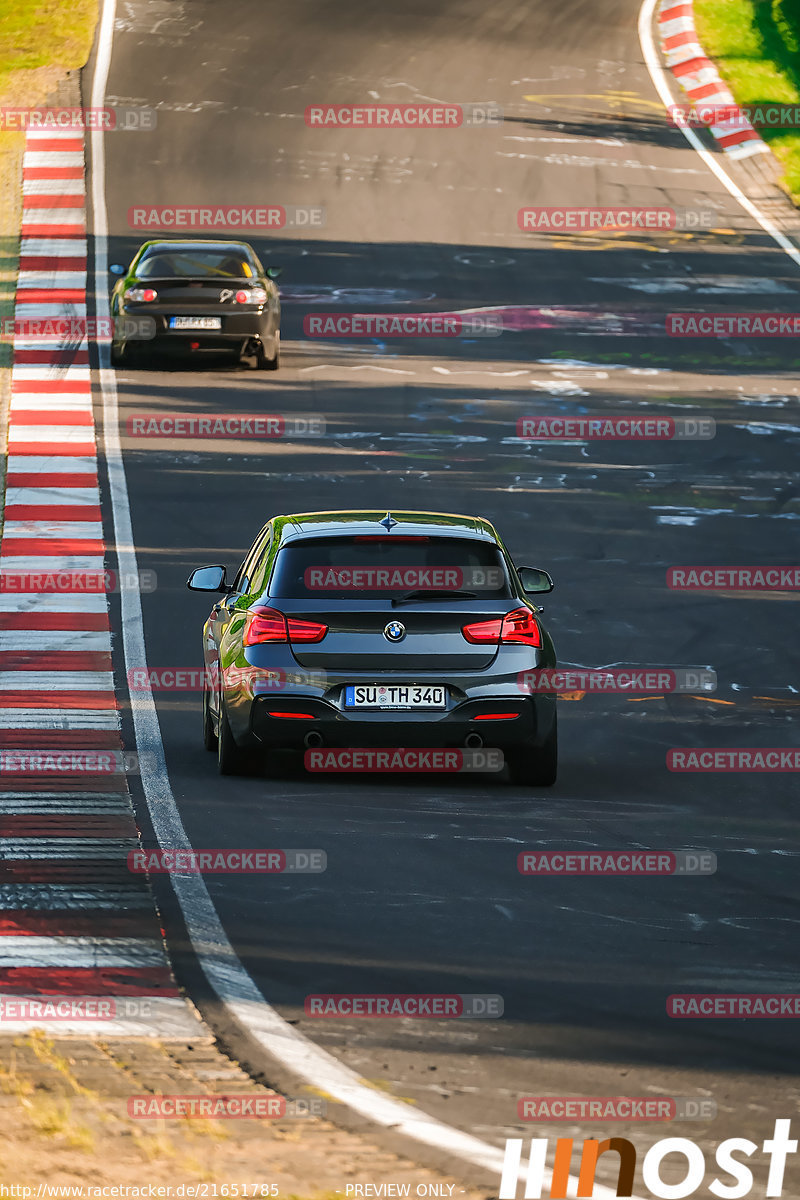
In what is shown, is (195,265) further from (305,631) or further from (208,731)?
(305,631)

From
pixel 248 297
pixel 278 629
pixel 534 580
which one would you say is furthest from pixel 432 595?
pixel 248 297

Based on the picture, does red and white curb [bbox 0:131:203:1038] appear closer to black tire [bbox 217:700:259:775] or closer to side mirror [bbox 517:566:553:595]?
black tire [bbox 217:700:259:775]

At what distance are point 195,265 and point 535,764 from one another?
15536 mm

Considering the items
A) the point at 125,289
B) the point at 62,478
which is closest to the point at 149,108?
the point at 125,289

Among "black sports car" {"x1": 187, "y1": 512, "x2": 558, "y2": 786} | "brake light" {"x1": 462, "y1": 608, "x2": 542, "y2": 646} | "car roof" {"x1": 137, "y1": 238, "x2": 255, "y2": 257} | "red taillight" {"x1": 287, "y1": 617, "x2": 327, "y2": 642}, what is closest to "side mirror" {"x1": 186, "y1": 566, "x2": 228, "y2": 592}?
"black sports car" {"x1": 187, "y1": 512, "x2": 558, "y2": 786}

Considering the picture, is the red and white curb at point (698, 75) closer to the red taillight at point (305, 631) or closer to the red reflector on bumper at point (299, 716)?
the red taillight at point (305, 631)

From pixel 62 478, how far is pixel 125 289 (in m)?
4.58

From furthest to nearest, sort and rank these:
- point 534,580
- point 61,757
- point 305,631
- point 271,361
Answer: point 271,361
point 534,580
point 61,757
point 305,631

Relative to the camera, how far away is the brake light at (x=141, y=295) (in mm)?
24969

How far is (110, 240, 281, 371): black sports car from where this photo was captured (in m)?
24.9

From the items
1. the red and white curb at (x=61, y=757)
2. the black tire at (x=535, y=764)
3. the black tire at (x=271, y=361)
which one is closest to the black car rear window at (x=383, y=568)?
the black tire at (x=535, y=764)

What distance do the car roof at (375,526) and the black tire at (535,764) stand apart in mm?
1224

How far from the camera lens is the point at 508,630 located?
11.0 metres

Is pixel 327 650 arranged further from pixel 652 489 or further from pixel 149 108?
pixel 149 108
